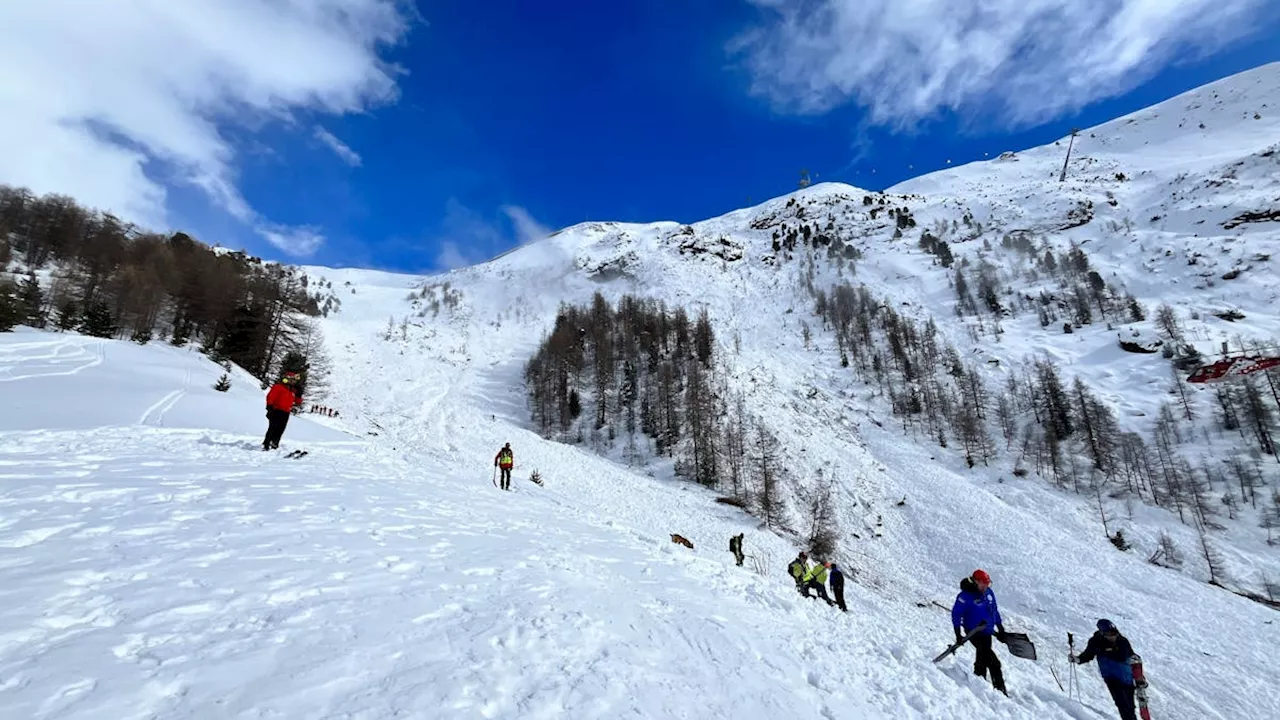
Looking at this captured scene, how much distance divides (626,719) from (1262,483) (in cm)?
6220

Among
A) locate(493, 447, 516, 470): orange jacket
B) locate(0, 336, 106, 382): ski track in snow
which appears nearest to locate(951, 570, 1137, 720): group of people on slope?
locate(493, 447, 516, 470): orange jacket

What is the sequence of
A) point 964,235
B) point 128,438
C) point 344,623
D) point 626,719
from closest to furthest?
point 626,719 < point 344,623 < point 128,438 < point 964,235

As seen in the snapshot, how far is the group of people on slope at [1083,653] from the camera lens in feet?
27.1

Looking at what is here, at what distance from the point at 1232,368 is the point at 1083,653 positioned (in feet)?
235

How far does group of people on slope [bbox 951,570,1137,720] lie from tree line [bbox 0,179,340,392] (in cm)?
4353

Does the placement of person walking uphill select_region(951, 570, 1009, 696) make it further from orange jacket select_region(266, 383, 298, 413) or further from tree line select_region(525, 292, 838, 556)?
tree line select_region(525, 292, 838, 556)

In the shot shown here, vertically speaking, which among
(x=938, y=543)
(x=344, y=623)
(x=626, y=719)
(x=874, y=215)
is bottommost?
(x=938, y=543)

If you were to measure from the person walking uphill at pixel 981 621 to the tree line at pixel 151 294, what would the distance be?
142 ft

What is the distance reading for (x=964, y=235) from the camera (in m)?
126

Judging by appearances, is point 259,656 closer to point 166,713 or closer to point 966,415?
point 166,713

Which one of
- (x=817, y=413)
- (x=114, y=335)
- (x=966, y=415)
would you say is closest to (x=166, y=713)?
(x=114, y=335)

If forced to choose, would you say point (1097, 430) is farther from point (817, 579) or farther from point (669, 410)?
point (817, 579)

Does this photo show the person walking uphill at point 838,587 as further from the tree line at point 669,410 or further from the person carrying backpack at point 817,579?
the tree line at point 669,410

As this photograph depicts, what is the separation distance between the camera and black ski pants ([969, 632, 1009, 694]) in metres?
8.28
